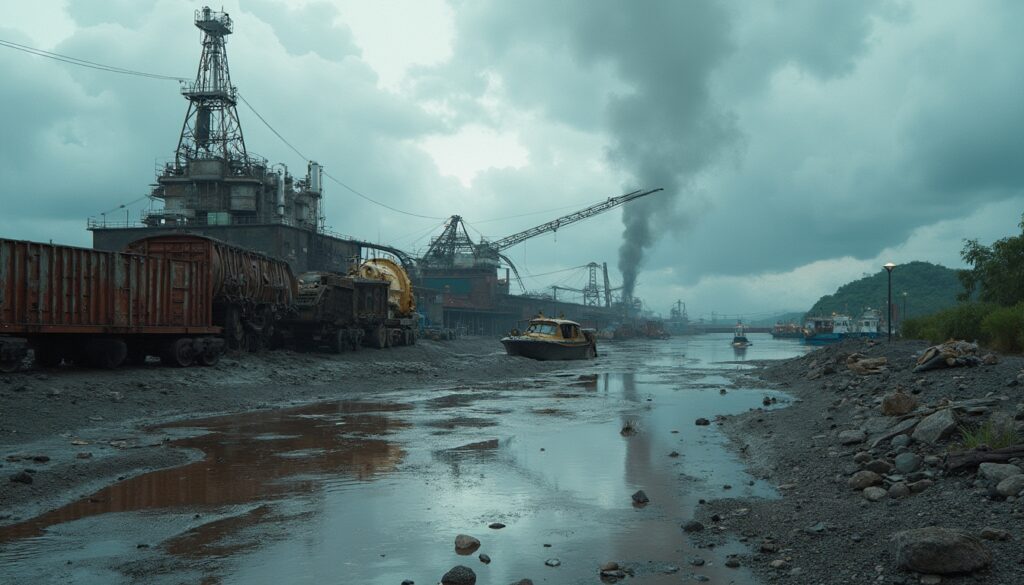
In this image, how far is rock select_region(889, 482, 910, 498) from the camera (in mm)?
7090

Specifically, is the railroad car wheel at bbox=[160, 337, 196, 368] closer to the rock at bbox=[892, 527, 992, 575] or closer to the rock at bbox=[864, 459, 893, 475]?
the rock at bbox=[864, 459, 893, 475]

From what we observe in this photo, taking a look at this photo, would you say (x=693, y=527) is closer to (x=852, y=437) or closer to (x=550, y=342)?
(x=852, y=437)

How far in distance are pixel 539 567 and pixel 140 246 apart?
22.5 metres

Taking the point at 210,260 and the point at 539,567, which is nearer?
the point at 539,567

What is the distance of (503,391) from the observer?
24172mm

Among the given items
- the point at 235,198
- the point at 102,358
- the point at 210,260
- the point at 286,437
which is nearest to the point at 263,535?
the point at 286,437

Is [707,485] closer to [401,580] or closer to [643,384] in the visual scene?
[401,580]

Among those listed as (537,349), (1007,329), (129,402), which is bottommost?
(129,402)

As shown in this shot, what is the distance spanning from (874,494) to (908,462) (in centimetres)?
90

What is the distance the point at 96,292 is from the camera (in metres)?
19.1

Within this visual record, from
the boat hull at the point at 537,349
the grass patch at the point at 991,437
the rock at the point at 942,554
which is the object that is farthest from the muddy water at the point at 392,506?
the boat hull at the point at 537,349

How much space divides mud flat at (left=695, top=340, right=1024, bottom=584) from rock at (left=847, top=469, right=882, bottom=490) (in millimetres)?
10

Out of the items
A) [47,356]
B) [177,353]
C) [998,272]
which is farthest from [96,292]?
[998,272]

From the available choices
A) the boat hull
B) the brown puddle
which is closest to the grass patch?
the brown puddle
